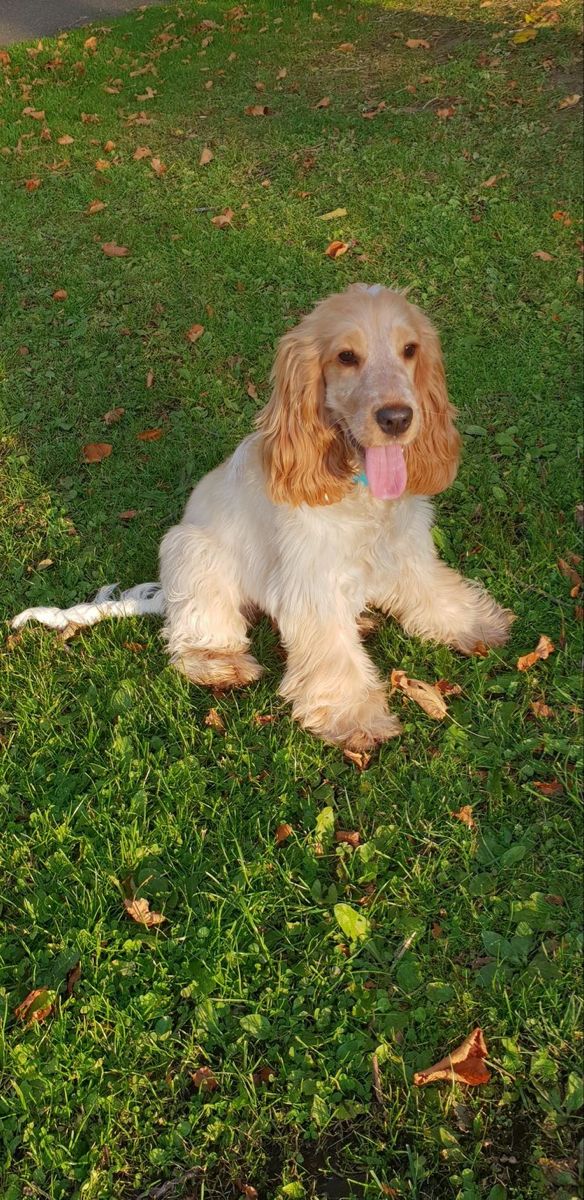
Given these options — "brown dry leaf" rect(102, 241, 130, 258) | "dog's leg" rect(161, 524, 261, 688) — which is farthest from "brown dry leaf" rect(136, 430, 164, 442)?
"brown dry leaf" rect(102, 241, 130, 258)

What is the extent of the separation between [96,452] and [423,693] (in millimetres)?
2878

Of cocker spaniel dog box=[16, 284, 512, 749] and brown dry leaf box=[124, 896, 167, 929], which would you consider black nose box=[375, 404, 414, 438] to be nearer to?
cocker spaniel dog box=[16, 284, 512, 749]

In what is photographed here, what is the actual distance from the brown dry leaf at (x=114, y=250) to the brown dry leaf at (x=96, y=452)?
2.70 meters

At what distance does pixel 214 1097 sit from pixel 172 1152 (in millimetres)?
178

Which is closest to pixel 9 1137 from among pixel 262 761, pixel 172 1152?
pixel 172 1152

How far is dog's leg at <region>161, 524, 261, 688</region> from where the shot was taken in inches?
143

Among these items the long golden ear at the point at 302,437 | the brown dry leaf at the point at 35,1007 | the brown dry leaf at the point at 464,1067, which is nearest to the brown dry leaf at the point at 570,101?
the long golden ear at the point at 302,437

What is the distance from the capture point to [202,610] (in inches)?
144

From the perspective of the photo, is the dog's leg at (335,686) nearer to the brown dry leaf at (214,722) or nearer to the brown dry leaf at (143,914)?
the brown dry leaf at (214,722)

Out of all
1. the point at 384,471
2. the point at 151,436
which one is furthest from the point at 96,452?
the point at 384,471

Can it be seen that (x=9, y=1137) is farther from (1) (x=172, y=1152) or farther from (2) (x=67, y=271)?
(2) (x=67, y=271)

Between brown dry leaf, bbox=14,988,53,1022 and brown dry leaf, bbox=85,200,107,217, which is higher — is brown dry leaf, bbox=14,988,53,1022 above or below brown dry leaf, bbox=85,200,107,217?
below

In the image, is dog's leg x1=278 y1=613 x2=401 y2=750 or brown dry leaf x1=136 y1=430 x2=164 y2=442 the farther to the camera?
brown dry leaf x1=136 y1=430 x2=164 y2=442

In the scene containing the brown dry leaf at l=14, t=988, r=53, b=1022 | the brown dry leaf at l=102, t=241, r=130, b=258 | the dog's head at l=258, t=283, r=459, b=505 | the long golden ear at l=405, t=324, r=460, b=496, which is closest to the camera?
the brown dry leaf at l=14, t=988, r=53, b=1022
